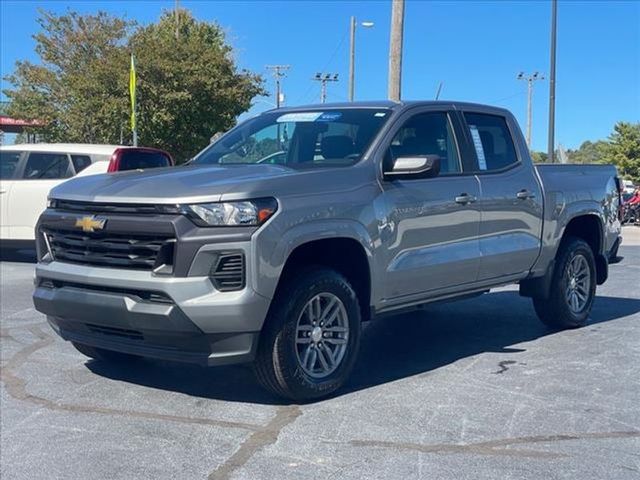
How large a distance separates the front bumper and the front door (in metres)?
1.26

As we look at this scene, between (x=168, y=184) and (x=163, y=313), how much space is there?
0.78 metres

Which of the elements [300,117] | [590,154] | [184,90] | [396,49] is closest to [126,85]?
[184,90]

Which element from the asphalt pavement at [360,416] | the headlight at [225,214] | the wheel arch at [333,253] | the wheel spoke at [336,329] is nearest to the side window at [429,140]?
the wheel arch at [333,253]

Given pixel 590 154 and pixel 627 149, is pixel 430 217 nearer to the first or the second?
pixel 627 149

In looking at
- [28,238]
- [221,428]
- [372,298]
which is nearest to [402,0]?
[28,238]

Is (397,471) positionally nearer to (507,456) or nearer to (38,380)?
(507,456)

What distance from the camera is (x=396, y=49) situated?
16.1 m

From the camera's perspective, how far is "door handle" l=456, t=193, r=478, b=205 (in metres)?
5.92

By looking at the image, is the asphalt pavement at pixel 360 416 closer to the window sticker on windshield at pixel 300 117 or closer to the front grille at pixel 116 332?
the front grille at pixel 116 332

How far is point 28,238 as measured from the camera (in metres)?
11.9

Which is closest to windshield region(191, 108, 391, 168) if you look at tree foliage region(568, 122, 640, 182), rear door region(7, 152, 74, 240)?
rear door region(7, 152, 74, 240)

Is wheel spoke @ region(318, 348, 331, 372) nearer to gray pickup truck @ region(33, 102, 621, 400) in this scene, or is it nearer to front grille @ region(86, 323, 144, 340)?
gray pickup truck @ region(33, 102, 621, 400)

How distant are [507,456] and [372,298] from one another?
153cm

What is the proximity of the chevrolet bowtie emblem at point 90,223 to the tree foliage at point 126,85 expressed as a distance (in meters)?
22.3
